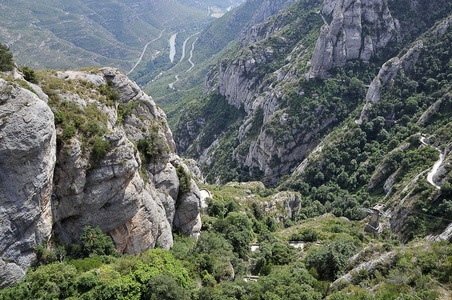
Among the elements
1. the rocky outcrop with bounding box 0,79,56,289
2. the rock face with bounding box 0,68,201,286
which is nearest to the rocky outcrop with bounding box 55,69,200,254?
the rock face with bounding box 0,68,201,286

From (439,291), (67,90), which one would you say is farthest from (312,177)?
(67,90)

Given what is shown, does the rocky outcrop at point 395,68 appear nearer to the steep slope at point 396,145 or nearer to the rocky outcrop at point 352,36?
the steep slope at point 396,145

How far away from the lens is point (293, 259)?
172ft

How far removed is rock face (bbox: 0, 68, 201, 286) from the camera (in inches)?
1062

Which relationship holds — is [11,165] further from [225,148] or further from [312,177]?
[225,148]

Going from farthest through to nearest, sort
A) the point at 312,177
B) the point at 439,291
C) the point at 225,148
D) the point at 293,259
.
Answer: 1. the point at 225,148
2. the point at 312,177
3. the point at 293,259
4. the point at 439,291

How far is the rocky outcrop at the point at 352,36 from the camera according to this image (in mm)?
147000

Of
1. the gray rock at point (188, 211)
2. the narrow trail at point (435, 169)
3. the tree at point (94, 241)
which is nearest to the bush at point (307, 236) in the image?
the gray rock at point (188, 211)

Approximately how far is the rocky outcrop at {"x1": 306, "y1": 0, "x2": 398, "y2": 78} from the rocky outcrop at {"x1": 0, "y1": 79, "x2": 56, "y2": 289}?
139 metres

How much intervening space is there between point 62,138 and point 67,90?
7027 millimetres

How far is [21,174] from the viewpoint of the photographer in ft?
89.4

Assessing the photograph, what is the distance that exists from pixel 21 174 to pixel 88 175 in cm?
704

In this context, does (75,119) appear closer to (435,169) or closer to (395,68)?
(435,169)

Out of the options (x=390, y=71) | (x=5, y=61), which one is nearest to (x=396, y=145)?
(x=390, y=71)
